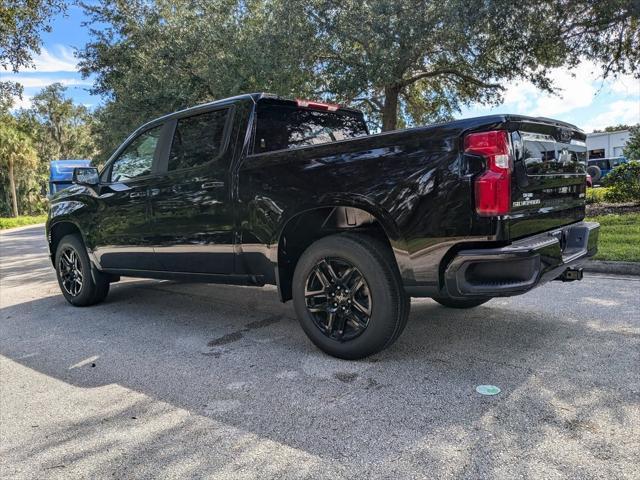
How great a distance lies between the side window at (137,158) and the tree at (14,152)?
138 ft

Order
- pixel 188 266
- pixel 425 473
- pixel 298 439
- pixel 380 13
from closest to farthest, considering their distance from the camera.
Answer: pixel 425 473 < pixel 298 439 < pixel 188 266 < pixel 380 13

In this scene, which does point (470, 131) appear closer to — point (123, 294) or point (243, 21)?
point (123, 294)

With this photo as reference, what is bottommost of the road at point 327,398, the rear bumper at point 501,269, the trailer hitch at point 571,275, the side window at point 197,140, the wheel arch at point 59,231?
the road at point 327,398

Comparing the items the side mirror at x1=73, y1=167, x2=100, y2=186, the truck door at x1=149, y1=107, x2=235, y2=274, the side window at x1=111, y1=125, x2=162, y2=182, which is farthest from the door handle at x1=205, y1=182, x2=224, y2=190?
the side mirror at x1=73, y1=167, x2=100, y2=186

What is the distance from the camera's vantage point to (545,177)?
3.40 m

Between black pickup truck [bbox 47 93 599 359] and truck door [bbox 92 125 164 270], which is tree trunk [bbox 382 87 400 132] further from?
truck door [bbox 92 125 164 270]

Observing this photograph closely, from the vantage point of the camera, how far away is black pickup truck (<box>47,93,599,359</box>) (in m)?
3.04

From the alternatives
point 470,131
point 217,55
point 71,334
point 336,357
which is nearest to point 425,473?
point 336,357

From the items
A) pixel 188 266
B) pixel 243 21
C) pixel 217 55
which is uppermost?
pixel 243 21

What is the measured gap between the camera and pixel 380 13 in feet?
34.3

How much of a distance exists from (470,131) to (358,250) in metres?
1.09

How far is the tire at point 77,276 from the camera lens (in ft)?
19.7

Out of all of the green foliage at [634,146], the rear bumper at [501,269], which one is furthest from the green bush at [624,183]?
the rear bumper at [501,269]

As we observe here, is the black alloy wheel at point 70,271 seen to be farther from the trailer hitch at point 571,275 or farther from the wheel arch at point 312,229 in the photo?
the trailer hitch at point 571,275
